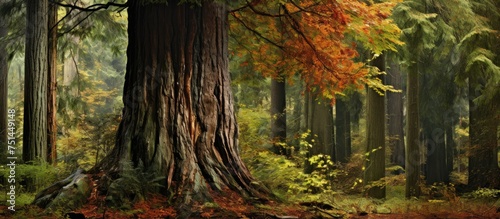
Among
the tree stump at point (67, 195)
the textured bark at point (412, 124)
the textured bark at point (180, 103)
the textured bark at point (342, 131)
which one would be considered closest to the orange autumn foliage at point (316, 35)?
the textured bark at point (180, 103)

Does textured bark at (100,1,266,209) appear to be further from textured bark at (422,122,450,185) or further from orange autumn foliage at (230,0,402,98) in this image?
A: textured bark at (422,122,450,185)

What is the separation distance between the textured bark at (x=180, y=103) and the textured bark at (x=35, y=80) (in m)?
3.05

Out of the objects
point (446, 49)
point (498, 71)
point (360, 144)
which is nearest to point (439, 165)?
point (360, 144)

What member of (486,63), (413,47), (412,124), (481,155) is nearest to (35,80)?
(413,47)

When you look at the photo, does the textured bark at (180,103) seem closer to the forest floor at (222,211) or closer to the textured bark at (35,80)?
the forest floor at (222,211)

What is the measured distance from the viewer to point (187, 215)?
6117 millimetres

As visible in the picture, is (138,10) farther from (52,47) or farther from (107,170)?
(52,47)

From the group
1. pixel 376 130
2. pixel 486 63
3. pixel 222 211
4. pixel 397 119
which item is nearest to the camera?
pixel 222 211

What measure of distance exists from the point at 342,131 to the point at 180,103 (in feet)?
70.7

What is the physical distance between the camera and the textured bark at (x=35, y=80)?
10.0 metres

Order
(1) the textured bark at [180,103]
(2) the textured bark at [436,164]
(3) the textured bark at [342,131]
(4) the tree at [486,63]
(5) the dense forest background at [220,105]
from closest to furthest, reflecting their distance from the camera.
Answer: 1. (5) the dense forest background at [220,105]
2. (1) the textured bark at [180,103]
3. (4) the tree at [486,63]
4. (2) the textured bark at [436,164]
5. (3) the textured bark at [342,131]

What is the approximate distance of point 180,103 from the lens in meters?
7.46

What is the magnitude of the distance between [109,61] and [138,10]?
35109 millimetres

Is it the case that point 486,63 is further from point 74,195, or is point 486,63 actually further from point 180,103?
point 74,195
